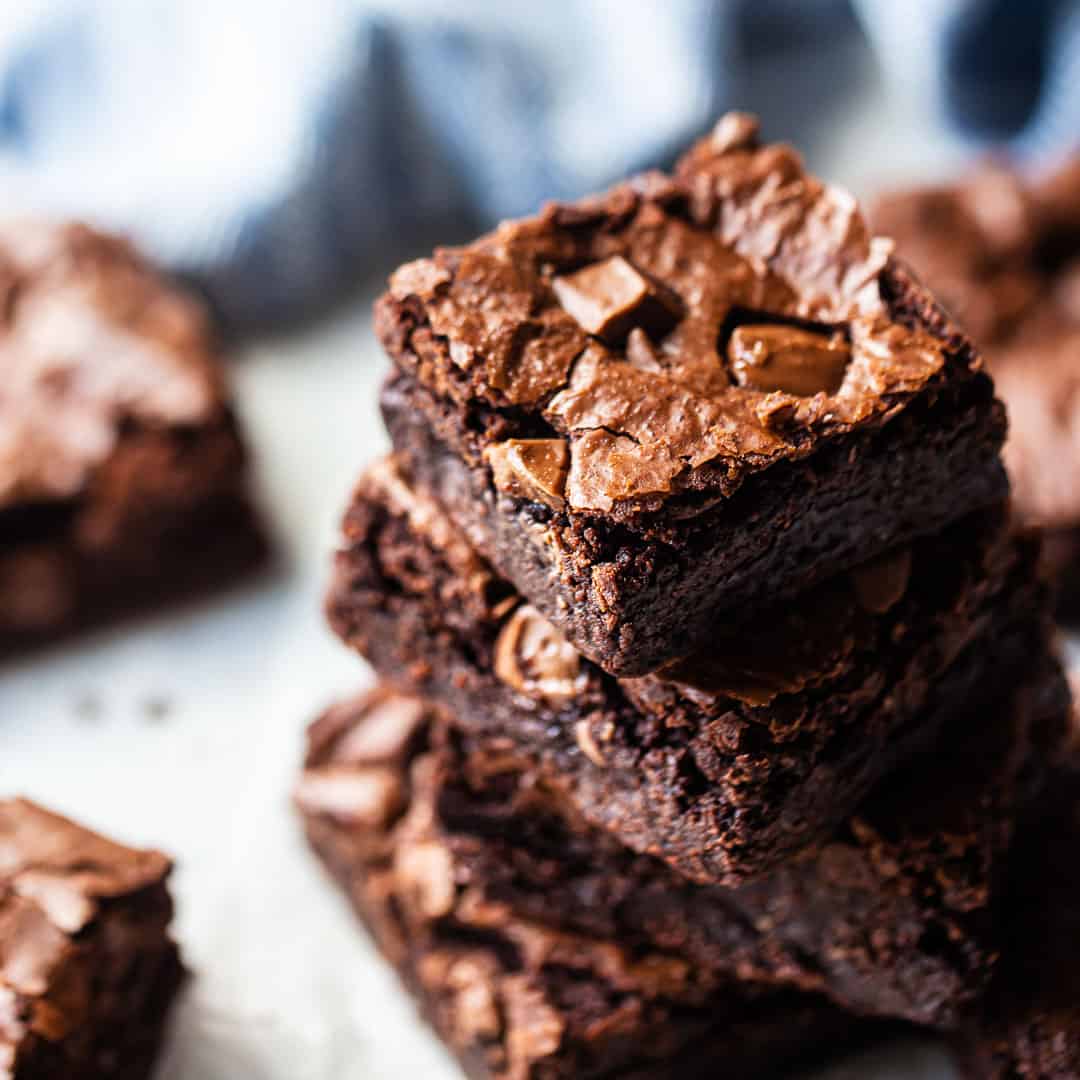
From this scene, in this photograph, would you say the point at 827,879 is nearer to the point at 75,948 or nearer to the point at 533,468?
the point at 533,468

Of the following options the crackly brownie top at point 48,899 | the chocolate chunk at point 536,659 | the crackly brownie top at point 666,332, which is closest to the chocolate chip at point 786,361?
the crackly brownie top at point 666,332

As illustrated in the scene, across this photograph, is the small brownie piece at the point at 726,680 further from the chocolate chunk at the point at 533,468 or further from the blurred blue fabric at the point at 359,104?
the blurred blue fabric at the point at 359,104

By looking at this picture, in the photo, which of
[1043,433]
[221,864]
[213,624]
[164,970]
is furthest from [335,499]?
[1043,433]

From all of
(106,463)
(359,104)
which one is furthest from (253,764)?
(359,104)

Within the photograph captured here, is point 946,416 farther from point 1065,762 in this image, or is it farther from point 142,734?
point 142,734

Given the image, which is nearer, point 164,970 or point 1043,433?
point 164,970

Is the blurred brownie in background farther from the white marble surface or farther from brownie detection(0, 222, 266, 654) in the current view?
brownie detection(0, 222, 266, 654)
